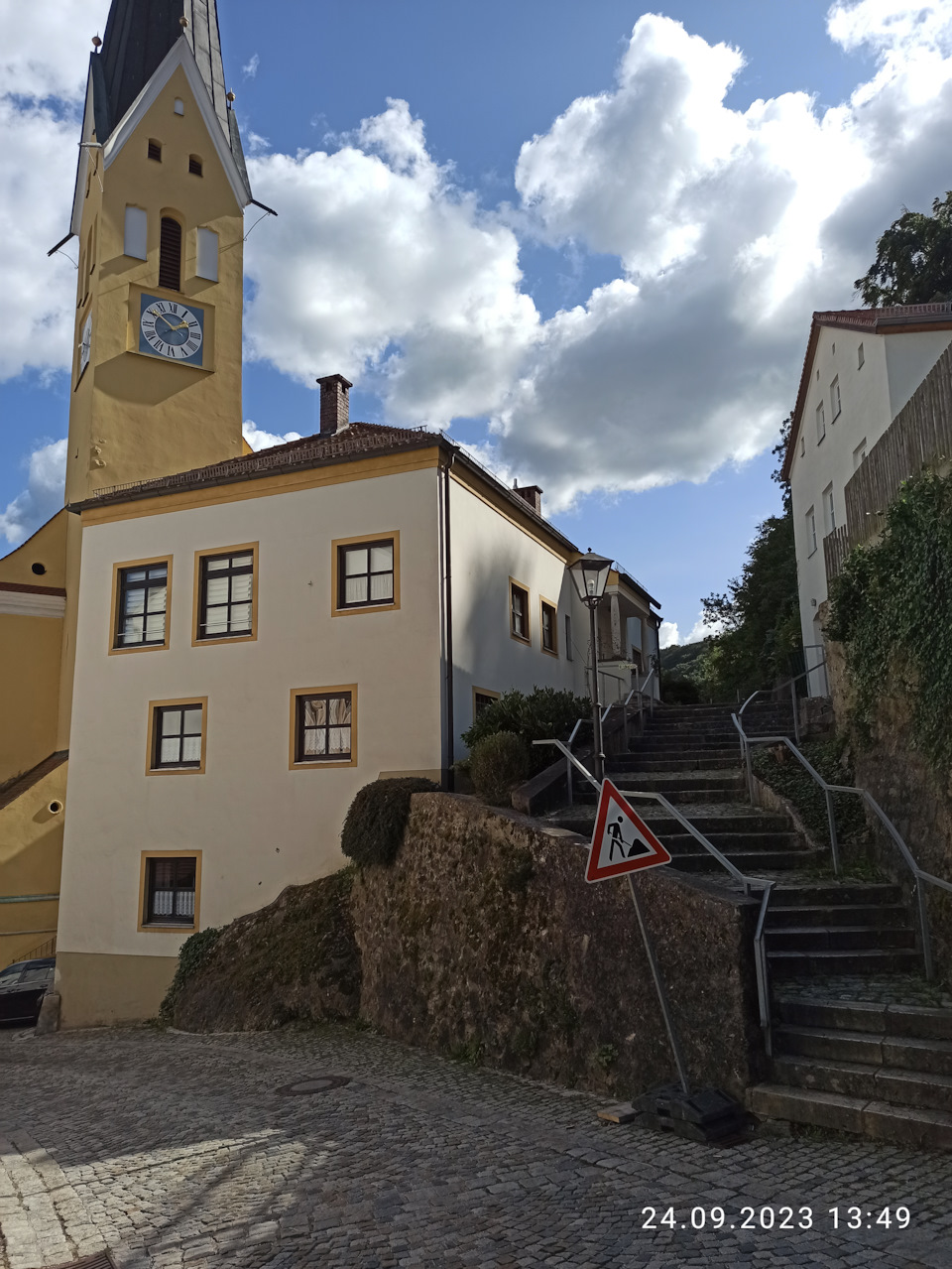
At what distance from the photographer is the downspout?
15680 millimetres

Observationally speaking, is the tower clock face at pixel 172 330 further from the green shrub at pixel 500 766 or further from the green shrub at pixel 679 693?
the green shrub at pixel 679 693

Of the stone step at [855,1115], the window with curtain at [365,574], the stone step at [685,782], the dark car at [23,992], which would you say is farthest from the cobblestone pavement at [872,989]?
the dark car at [23,992]

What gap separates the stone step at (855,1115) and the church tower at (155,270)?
23.0 m

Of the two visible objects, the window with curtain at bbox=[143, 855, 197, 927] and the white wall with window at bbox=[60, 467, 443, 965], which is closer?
the white wall with window at bbox=[60, 467, 443, 965]

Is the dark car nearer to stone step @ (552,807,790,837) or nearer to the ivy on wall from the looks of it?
stone step @ (552,807,790,837)

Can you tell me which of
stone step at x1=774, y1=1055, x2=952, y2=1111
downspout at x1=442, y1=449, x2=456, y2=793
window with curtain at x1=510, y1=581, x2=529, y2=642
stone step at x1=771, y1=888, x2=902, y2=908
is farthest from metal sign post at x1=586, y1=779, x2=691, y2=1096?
window with curtain at x1=510, y1=581, x2=529, y2=642

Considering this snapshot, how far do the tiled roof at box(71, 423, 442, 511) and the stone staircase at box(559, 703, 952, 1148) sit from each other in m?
7.52

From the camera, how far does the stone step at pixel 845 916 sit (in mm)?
8844

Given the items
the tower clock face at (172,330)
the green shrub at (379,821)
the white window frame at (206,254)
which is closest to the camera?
the green shrub at (379,821)

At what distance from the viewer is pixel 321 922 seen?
14.5 metres

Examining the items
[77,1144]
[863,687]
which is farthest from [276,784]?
[863,687]

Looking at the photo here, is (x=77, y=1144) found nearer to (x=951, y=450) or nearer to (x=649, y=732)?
(x=951, y=450)

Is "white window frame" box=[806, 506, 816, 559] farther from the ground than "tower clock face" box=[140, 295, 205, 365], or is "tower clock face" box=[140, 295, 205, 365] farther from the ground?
"tower clock face" box=[140, 295, 205, 365]
